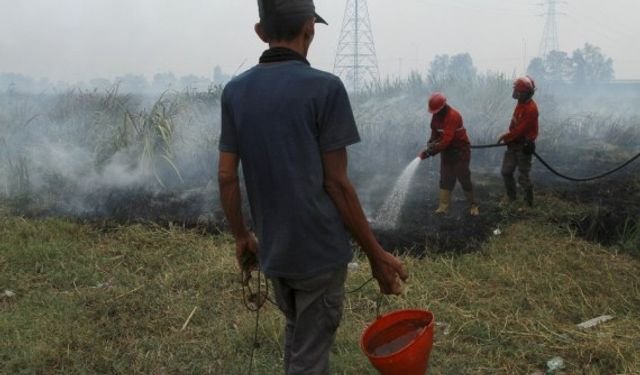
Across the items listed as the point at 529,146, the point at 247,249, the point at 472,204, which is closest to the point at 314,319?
the point at 247,249

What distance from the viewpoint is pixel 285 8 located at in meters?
1.96

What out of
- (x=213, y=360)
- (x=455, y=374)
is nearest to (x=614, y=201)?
(x=455, y=374)

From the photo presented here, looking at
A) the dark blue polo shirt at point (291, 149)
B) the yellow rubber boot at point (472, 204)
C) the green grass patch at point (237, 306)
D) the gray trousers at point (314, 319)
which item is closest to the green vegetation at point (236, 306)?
the green grass patch at point (237, 306)

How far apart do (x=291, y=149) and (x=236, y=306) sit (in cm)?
231

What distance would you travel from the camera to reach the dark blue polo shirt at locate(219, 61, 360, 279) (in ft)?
6.30

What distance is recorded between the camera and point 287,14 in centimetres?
197

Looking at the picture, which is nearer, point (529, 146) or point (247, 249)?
point (247, 249)

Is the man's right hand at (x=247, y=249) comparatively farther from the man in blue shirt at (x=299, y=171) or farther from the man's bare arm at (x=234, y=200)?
the man in blue shirt at (x=299, y=171)

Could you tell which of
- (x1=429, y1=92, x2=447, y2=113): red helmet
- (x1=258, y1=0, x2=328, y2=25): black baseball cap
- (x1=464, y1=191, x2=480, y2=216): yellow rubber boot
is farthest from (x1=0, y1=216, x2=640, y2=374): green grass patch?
(x1=258, y1=0, x2=328, y2=25): black baseball cap

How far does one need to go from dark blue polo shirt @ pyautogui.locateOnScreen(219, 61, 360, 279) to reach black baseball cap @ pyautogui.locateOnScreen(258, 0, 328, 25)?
17cm

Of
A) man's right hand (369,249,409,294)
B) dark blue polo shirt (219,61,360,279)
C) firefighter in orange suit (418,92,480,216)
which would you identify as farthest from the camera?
firefighter in orange suit (418,92,480,216)

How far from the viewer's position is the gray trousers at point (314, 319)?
83.2 inches

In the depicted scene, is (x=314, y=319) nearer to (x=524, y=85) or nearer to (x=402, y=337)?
(x=402, y=337)

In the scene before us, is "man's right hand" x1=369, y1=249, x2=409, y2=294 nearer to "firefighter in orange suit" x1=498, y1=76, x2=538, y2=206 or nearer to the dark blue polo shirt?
the dark blue polo shirt
